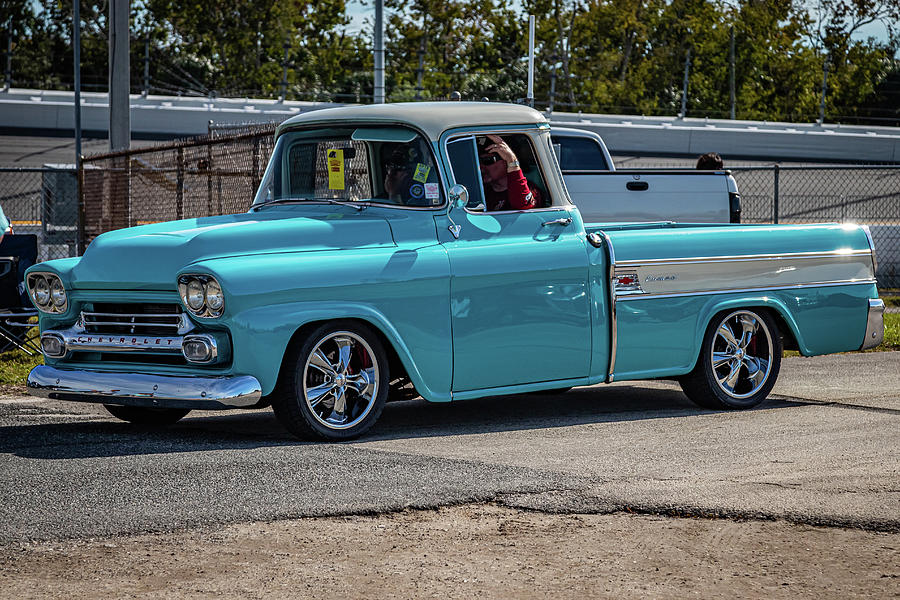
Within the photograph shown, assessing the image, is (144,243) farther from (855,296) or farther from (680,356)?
(855,296)

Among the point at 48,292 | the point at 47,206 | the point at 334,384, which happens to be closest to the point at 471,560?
the point at 334,384

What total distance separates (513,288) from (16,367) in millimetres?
4791

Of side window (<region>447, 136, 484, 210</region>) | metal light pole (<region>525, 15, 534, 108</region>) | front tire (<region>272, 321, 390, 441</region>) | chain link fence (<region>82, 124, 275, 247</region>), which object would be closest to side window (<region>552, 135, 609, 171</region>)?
chain link fence (<region>82, 124, 275, 247</region>)

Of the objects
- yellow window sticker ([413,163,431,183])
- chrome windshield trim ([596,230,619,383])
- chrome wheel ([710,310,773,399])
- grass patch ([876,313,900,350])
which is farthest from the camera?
grass patch ([876,313,900,350])

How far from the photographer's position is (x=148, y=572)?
179 inches

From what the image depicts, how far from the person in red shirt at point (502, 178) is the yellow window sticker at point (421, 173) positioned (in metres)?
0.36

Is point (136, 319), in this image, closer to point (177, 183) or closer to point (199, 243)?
point (199, 243)

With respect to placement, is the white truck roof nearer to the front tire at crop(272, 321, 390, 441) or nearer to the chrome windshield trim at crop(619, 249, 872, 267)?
the chrome windshield trim at crop(619, 249, 872, 267)

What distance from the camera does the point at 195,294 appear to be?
22.2 ft

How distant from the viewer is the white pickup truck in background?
10.5 meters

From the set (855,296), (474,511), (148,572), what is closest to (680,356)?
(855,296)

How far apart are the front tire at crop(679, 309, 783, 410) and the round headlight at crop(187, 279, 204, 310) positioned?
3349mm

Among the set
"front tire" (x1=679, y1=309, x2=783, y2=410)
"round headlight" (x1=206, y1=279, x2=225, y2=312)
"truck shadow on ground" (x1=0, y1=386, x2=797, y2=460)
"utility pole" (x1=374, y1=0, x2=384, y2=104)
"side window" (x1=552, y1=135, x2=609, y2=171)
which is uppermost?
"utility pole" (x1=374, y1=0, x2=384, y2=104)

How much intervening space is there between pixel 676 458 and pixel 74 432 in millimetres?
3260
